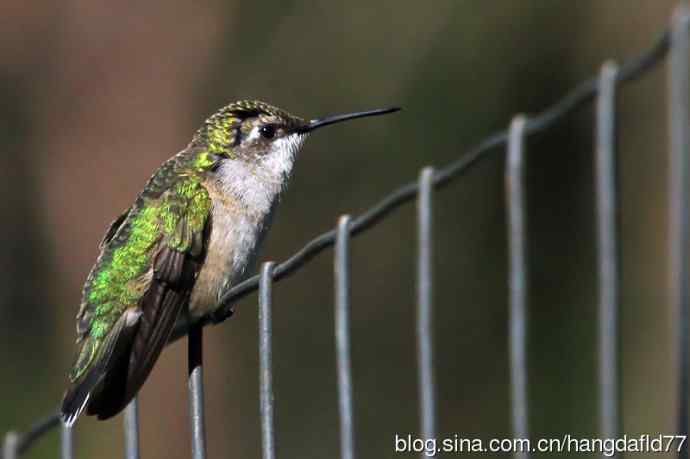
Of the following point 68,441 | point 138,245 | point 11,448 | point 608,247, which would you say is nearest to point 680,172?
point 608,247

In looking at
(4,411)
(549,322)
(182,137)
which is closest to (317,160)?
(182,137)

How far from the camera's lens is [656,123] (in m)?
10.2

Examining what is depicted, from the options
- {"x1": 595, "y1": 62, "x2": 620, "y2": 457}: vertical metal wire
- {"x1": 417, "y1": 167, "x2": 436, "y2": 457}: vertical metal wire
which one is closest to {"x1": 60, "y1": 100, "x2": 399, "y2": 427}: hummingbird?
{"x1": 417, "y1": 167, "x2": 436, "y2": 457}: vertical metal wire

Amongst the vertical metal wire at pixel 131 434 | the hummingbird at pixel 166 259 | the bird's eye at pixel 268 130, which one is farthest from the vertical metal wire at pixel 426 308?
the bird's eye at pixel 268 130

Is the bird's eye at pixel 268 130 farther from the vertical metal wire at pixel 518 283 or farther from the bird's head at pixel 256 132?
the vertical metal wire at pixel 518 283

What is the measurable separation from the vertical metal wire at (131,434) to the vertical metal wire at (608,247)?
5.91 ft

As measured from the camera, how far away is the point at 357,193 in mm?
10875

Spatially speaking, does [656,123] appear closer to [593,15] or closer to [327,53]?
[593,15]

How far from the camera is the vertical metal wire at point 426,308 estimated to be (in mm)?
2484

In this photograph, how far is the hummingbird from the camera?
4.22 m

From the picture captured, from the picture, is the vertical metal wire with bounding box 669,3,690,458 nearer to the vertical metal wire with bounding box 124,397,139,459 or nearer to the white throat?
the vertical metal wire with bounding box 124,397,139,459

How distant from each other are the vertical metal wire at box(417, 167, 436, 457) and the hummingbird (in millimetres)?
1680

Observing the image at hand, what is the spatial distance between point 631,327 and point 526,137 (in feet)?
27.3

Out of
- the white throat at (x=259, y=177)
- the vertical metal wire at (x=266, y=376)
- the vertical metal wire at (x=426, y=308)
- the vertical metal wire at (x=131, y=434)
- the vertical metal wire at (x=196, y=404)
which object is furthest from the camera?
the white throat at (x=259, y=177)
